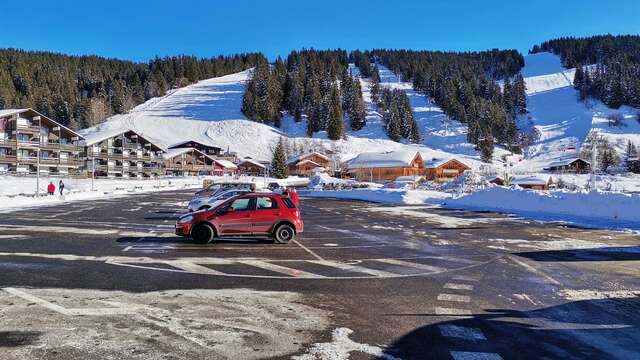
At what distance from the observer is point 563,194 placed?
28500 mm

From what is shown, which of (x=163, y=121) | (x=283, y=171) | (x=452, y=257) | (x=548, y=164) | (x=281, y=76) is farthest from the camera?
(x=281, y=76)

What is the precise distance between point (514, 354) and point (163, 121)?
158 m

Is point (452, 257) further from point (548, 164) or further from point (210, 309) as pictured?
point (548, 164)

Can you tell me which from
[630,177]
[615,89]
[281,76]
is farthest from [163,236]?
[615,89]

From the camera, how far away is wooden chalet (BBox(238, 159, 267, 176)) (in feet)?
412

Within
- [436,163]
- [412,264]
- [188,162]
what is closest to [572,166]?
[436,163]

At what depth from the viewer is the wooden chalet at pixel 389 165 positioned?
3666 inches

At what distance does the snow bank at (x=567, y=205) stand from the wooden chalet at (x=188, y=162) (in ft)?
291

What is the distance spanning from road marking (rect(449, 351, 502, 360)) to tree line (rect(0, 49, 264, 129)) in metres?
156

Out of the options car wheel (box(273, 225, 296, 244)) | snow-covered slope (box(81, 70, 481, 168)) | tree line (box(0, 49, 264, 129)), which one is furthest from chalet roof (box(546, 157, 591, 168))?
tree line (box(0, 49, 264, 129))

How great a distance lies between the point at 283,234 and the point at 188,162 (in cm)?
10663

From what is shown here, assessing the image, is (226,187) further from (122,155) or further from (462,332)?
(122,155)

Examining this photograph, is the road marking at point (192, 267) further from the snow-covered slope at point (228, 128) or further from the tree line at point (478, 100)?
the tree line at point (478, 100)

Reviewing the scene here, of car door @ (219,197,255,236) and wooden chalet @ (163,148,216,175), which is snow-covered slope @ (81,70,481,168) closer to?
wooden chalet @ (163,148,216,175)
